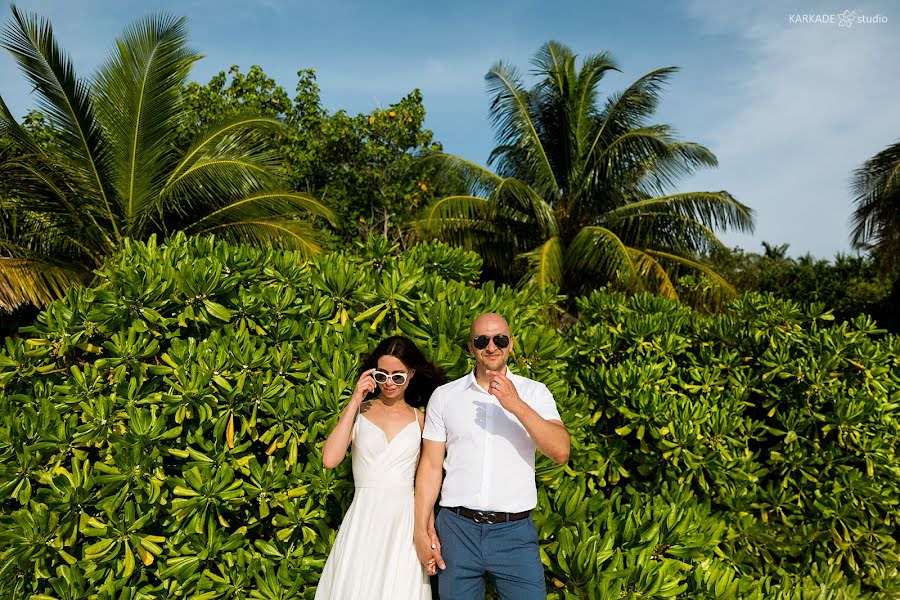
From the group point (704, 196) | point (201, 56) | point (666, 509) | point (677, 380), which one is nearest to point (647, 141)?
point (704, 196)

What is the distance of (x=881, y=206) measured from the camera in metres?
16.5

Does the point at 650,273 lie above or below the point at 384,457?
above

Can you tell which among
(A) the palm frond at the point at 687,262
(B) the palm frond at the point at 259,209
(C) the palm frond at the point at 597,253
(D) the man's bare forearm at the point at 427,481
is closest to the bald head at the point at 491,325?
(D) the man's bare forearm at the point at 427,481

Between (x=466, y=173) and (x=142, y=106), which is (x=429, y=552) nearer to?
(x=142, y=106)

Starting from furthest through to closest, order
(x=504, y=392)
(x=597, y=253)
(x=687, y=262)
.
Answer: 1. (x=687, y=262)
2. (x=597, y=253)
3. (x=504, y=392)

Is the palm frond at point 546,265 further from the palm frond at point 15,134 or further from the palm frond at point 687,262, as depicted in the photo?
the palm frond at point 15,134

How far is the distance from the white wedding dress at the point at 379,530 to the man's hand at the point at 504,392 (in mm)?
581

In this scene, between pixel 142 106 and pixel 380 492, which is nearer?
pixel 380 492

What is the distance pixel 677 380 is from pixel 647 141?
40.2 feet

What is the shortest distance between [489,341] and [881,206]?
17.5m

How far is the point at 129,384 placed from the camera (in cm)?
346

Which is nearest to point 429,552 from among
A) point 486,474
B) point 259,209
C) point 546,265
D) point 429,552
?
point 429,552

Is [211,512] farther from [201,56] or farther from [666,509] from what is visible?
[201,56]

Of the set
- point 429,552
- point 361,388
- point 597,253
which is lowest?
point 429,552
